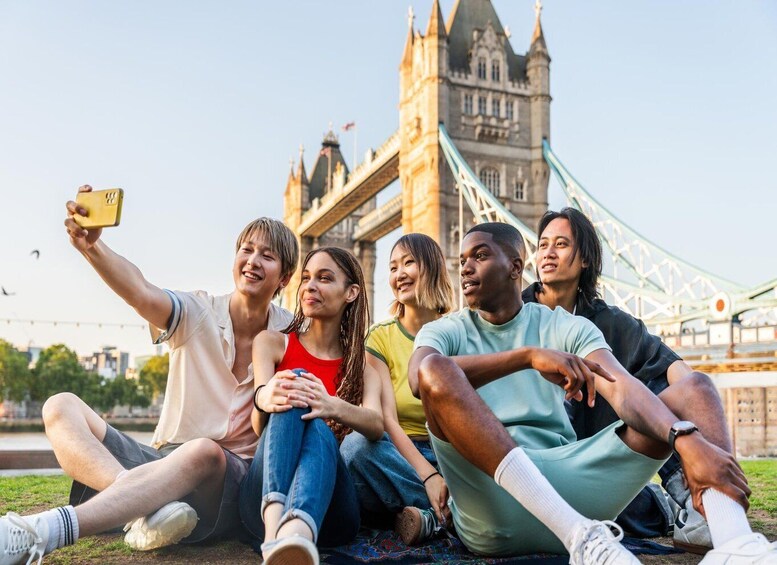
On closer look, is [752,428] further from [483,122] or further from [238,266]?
[238,266]

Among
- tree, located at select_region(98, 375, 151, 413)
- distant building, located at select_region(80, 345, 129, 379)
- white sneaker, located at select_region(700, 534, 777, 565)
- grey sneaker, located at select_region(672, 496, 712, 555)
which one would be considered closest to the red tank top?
grey sneaker, located at select_region(672, 496, 712, 555)

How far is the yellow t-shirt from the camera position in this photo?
9.47ft

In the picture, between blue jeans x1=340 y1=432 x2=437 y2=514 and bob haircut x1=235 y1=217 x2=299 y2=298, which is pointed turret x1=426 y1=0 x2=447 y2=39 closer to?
bob haircut x1=235 y1=217 x2=299 y2=298

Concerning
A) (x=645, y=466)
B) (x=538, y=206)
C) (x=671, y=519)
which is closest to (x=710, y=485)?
(x=645, y=466)

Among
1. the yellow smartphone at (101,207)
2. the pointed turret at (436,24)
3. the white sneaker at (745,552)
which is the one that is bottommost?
the white sneaker at (745,552)

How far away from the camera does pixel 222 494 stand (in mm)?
2297

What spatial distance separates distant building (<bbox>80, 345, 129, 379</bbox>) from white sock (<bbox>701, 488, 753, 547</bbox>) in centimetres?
8860

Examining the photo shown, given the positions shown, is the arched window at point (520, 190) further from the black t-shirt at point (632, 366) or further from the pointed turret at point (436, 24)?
the black t-shirt at point (632, 366)

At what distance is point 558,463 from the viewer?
1954 mm

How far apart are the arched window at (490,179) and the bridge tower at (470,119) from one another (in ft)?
0.11

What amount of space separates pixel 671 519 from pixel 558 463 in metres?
1.03

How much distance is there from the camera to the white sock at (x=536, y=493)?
68.5 inches

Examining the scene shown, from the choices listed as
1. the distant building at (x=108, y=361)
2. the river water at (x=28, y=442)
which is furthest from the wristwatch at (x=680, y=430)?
the distant building at (x=108, y=361)

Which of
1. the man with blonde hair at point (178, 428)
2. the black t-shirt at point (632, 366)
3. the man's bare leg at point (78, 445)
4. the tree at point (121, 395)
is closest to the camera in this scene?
the man with blonde hair at point (178, 428)
